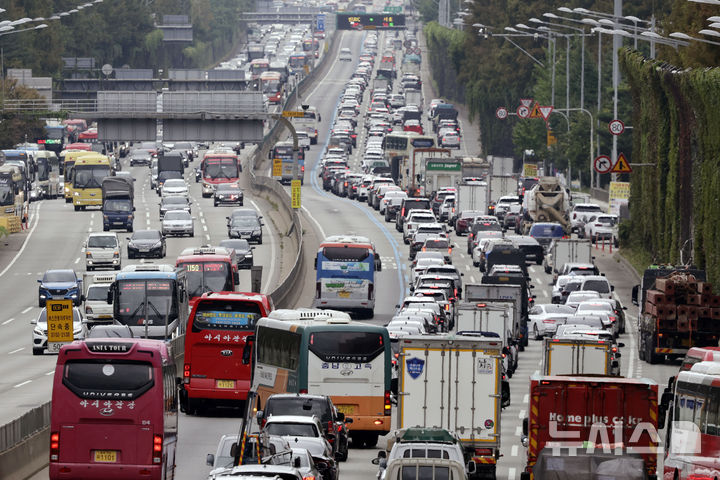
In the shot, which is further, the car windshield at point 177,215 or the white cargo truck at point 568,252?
the car windshield at point 177,215

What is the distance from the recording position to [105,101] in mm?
102812

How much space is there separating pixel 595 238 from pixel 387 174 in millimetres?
31042

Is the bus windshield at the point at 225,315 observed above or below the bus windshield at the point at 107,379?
below


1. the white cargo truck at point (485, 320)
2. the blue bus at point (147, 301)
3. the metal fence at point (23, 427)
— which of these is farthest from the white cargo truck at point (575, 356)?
the metal fence at point (23, 427)

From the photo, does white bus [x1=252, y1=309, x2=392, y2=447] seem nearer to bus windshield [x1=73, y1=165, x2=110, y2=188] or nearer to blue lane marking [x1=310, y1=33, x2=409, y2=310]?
blue lane marking [x1=310, y1=33, x2=409, y2=310]

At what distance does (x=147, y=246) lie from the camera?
8075cm

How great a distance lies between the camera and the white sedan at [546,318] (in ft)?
193

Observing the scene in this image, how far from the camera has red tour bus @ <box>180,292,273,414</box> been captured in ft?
122

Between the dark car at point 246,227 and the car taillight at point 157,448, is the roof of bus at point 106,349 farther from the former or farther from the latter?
the dark car at point 246,227

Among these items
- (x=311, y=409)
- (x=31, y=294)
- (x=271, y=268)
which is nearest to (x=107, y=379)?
(x=311, y=409)

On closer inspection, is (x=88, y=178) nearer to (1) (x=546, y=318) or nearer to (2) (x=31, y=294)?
(2) (x=31, y=294)

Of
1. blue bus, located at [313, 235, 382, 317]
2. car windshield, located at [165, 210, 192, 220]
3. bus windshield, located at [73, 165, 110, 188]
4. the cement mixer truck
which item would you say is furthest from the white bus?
bus windshield, located at [73, 165, 110, 188]

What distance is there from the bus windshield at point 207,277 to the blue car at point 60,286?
10285 mm

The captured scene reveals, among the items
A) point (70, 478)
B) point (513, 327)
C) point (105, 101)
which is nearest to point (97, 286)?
point (513, 327)
